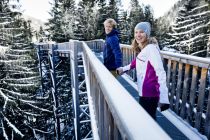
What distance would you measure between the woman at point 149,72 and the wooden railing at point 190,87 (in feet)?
3.91

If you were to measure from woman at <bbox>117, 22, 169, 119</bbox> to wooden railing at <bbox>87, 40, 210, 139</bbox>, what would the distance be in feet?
3.91

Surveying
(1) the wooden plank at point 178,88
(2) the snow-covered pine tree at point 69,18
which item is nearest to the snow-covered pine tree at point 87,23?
(2) the snow-covered pine tree at point 69,18

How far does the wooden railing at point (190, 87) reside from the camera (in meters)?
4.63

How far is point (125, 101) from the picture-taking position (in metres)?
1.57

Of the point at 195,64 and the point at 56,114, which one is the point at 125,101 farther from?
the point at 56,114

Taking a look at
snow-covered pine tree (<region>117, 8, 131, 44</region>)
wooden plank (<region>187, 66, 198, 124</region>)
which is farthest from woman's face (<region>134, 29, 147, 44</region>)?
snow-covered pine tree (<region>117, 8, 131, 44</region>)

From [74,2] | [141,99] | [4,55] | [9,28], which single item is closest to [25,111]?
[4,55]

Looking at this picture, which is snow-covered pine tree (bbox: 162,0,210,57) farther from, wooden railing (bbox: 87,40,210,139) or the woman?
the woman

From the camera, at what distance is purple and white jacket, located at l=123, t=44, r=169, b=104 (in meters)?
3.44

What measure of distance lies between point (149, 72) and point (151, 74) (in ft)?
0.12

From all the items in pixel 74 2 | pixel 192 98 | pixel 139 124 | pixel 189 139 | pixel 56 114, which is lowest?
pixel 56 114

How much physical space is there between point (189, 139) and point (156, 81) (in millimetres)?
1627

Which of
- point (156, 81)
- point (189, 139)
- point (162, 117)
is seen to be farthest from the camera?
point (162, 117)

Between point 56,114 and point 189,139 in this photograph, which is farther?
point 56,114
